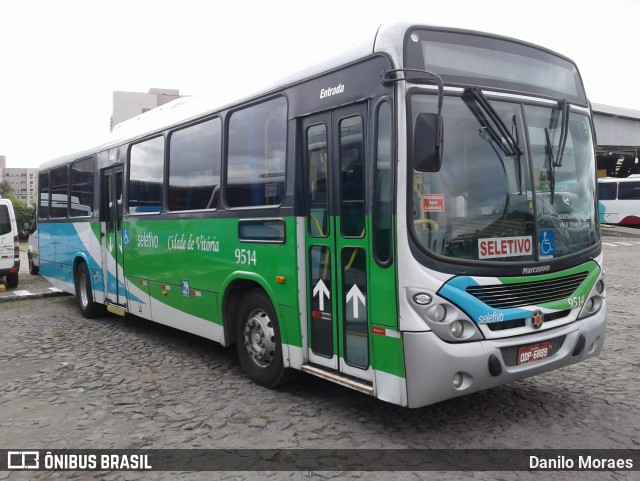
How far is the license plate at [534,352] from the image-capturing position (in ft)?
15.4

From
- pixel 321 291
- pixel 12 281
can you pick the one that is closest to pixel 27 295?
pixel 12 281

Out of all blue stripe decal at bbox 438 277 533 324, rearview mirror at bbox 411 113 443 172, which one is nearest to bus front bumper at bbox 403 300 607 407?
blue stripe decal at bbox 438 277 533 324

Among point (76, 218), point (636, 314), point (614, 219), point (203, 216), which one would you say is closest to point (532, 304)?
point (203, 216)

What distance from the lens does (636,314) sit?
31.6 feet

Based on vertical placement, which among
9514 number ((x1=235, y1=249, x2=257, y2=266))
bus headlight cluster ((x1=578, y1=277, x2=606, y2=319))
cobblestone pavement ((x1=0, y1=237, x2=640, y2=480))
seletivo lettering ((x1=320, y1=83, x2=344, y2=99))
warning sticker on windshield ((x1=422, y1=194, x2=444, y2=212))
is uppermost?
seletivo lettering ((x1=320, y1=83, x2=344, y2=99))

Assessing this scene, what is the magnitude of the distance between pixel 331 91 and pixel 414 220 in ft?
4.83

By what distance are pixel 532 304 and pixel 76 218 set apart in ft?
28.5

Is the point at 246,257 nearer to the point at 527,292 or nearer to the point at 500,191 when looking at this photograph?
the point at 500,191

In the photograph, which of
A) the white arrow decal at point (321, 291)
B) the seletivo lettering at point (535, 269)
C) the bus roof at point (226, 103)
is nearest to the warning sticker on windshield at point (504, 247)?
the seletivo lettering at point (535, 269)

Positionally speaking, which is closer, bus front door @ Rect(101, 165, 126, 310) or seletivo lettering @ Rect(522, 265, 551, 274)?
seletivo lettering @ Rect(522, 265, 551, 274)

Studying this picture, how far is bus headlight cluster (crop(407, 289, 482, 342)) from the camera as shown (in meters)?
4.34

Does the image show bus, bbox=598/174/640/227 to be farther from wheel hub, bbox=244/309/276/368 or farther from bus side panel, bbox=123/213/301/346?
wheel hub, bbox=244/309/276/368

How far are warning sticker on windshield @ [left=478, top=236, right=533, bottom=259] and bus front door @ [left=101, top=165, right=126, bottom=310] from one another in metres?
6.18

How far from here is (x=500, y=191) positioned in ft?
15.5
